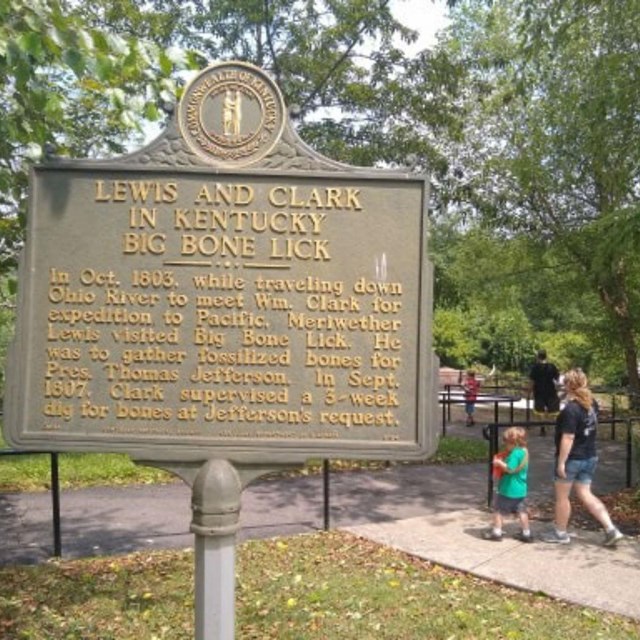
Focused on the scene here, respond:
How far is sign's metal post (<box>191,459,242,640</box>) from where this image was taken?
3727 millimetres

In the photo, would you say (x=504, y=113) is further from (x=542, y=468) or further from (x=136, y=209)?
(x=136, y=209)

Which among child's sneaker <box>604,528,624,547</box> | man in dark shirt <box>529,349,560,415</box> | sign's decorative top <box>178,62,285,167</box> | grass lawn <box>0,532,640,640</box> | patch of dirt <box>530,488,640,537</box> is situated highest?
sign's decorative top <box>178,62,285,167</box>

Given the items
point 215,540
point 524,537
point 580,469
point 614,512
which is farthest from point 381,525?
point 215,540

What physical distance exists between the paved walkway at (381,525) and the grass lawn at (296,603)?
14.0 inches

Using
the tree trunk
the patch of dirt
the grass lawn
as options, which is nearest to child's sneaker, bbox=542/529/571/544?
the patch of dirt

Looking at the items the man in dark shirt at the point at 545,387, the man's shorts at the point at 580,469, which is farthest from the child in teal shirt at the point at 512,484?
the man in dark shirt at the point at 545,387

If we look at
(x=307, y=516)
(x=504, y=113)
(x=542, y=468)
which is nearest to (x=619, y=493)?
(x=542, y=468)

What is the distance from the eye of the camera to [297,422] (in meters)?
3.81

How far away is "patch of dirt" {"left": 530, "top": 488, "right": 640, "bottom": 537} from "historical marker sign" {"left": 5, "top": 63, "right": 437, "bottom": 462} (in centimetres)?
477

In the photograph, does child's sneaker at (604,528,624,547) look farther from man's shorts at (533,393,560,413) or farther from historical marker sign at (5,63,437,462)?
man's shorts at (533,393,560,413)

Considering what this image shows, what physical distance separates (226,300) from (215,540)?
1.18 meters

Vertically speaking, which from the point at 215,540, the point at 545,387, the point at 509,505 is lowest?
the point at 509,505

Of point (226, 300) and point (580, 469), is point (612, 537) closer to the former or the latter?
point (580, 469)

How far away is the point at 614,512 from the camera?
330 inches
